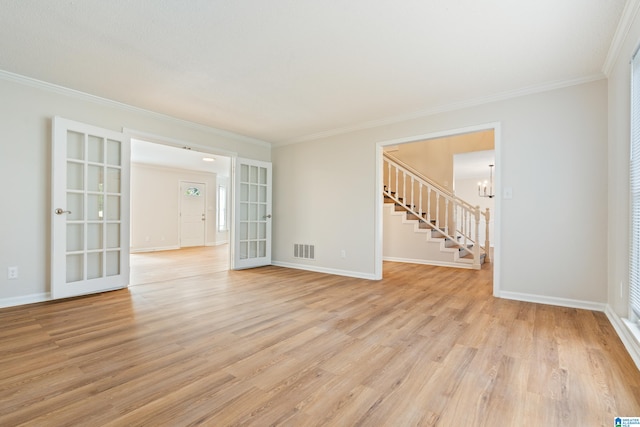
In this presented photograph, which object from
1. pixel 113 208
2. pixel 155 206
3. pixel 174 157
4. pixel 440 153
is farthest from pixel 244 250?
pixel 440 153

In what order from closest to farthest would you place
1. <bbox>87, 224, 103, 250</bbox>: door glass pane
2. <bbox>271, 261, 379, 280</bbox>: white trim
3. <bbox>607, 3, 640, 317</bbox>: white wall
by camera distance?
<bbox>607, 3, 640, 317</bbox>: white wall, <bbox>87, 224, 103, 250</bbox>: door glass pane, <bbox>271, 261, 379, 280</bbox>: white trim

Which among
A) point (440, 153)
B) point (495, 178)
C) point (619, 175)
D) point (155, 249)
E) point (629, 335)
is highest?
point (440, 153)

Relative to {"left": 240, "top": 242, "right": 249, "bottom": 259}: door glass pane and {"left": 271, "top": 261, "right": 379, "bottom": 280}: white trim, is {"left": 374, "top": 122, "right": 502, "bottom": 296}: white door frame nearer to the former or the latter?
{"left": 271, "top": 261, "right": 379, "bottom": 280}: white trim

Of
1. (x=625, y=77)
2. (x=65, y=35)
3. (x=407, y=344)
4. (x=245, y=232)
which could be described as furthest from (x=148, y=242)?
(x=625, y=77)

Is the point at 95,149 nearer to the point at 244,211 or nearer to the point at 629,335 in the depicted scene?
the point at 244,211

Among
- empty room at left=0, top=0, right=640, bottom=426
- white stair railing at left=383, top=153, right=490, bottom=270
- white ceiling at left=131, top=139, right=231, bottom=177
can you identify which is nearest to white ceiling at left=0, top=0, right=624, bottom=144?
empty room at left=0, top=0, right=640, bottom=426

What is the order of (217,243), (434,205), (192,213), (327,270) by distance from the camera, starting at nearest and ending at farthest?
(327,270), (434,205), (192,213), (217,243)

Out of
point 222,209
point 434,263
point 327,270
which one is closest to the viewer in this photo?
point 327,270

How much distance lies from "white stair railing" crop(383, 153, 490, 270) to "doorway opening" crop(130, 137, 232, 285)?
3796 millimetres

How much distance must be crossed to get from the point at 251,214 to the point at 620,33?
5079 mm

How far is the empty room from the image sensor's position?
Result: 1.62m

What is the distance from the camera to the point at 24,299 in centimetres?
313

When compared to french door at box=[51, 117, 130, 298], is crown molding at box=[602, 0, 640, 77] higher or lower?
higher

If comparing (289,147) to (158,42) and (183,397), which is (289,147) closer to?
(158,42)
